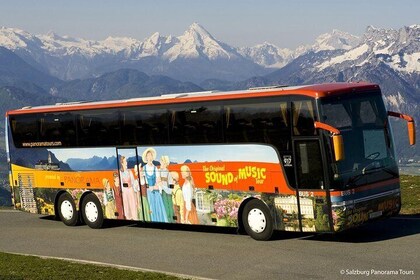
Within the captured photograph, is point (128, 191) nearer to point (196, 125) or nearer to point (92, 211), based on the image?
point (92, 211)

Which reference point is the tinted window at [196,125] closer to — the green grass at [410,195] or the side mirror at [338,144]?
the side mirror at [338,144]

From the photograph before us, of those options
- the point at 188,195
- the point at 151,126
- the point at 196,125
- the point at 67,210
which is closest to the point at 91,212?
the point at 67,210

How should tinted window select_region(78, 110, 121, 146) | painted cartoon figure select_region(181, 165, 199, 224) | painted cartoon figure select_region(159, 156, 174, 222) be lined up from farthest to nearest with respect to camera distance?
tinted window select_region(78, 110, 121, 146) < painted cartoon figure select_region(159, 156, 174, 222) < painted cartoon figure select_region(181, 165, 199, 224)

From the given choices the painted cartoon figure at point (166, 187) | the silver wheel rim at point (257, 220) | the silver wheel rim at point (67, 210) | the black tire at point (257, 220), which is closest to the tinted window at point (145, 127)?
the painted cartoon figure at point (166, 187)

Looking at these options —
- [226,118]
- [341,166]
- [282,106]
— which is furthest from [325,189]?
→ [226,118]

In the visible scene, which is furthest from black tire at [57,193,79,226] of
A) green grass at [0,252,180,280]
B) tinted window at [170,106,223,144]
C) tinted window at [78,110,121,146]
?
green grass at [0,252,180,280]

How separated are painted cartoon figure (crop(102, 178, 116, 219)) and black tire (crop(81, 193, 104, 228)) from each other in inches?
15.8

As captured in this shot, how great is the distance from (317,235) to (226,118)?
163 inches

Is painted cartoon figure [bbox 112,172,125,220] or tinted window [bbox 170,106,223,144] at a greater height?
tinted window [bbox 170,106,223,144]

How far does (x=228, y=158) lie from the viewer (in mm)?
21250

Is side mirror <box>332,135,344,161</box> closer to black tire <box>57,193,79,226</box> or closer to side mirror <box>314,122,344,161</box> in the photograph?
side mirror <box>314,122,344,161</box>

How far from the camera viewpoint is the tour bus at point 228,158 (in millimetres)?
19125

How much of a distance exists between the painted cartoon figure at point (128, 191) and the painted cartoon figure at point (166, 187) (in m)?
1.38

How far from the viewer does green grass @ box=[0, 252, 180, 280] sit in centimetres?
1697
